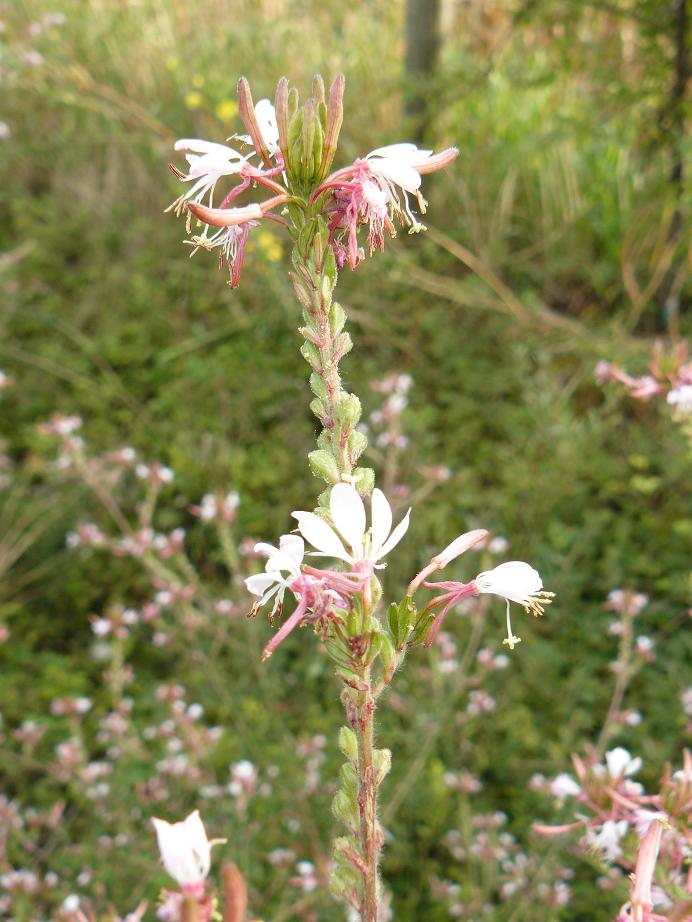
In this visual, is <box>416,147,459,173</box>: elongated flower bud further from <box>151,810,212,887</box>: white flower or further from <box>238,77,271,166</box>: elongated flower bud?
<box>151,810,212,887</box>: white flower

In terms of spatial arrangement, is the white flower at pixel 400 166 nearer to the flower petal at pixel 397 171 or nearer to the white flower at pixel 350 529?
the flower petal at pixel 397 171

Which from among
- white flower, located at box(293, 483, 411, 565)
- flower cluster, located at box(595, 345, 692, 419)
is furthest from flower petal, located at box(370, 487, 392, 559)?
flower cluster, located at box(595, 345, 692, 419)

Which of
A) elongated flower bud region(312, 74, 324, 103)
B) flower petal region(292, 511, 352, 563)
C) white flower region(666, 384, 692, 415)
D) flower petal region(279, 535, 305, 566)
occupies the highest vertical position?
white flower region(666, 384, 692, 415)

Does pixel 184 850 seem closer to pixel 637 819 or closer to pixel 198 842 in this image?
pixel 198 842

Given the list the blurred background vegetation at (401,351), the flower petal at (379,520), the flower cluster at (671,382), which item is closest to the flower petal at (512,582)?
the flower petal at (379,520)

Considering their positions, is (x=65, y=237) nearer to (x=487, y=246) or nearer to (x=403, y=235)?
(x=403, y=235)

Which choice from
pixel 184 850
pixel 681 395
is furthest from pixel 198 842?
pixel 681 395

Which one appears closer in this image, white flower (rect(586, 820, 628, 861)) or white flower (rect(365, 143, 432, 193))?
white flower (rect(365, 143, 432, 193))
